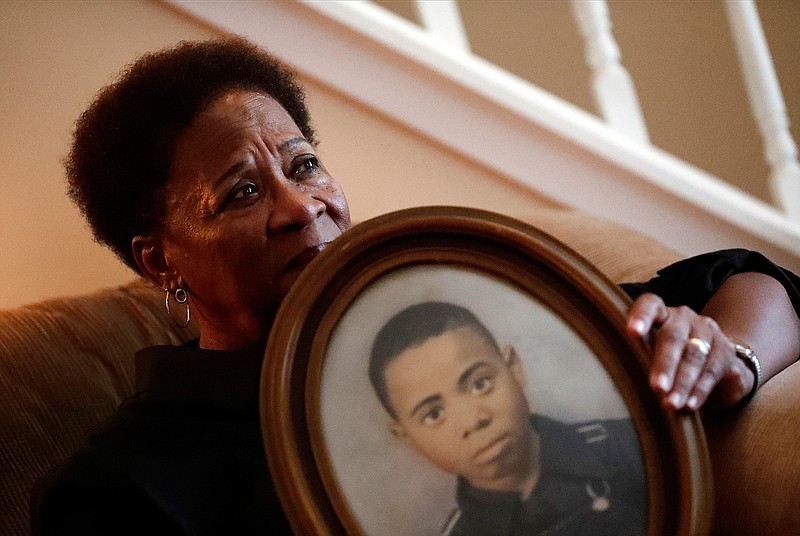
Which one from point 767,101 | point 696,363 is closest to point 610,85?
point 767,101

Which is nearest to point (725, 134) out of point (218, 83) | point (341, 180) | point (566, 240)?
point (566, 240)

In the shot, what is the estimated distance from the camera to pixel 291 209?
3.53 ft

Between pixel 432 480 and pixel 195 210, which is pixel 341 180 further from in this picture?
pixel 432 480

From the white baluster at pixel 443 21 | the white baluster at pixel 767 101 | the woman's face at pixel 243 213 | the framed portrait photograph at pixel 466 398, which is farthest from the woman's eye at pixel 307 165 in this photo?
the white baluster at pixel 767 101

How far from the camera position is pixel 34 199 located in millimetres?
1544

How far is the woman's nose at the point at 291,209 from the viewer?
1070 mm

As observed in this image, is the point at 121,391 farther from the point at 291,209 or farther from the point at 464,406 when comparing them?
the point at 464,406

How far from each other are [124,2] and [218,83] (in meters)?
0.53

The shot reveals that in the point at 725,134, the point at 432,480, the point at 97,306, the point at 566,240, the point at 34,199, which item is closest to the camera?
the point at 432,480

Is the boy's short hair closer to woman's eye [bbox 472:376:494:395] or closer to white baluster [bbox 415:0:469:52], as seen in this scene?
woman's eye [bbox 472:376:494:395]

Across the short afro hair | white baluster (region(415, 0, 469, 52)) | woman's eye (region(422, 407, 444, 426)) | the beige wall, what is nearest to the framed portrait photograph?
woman's eye (region(422, 407, 444, 426))

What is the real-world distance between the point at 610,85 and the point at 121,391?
995mm

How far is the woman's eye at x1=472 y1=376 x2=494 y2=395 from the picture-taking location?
2.61ft

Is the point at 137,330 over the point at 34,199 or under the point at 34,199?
under
